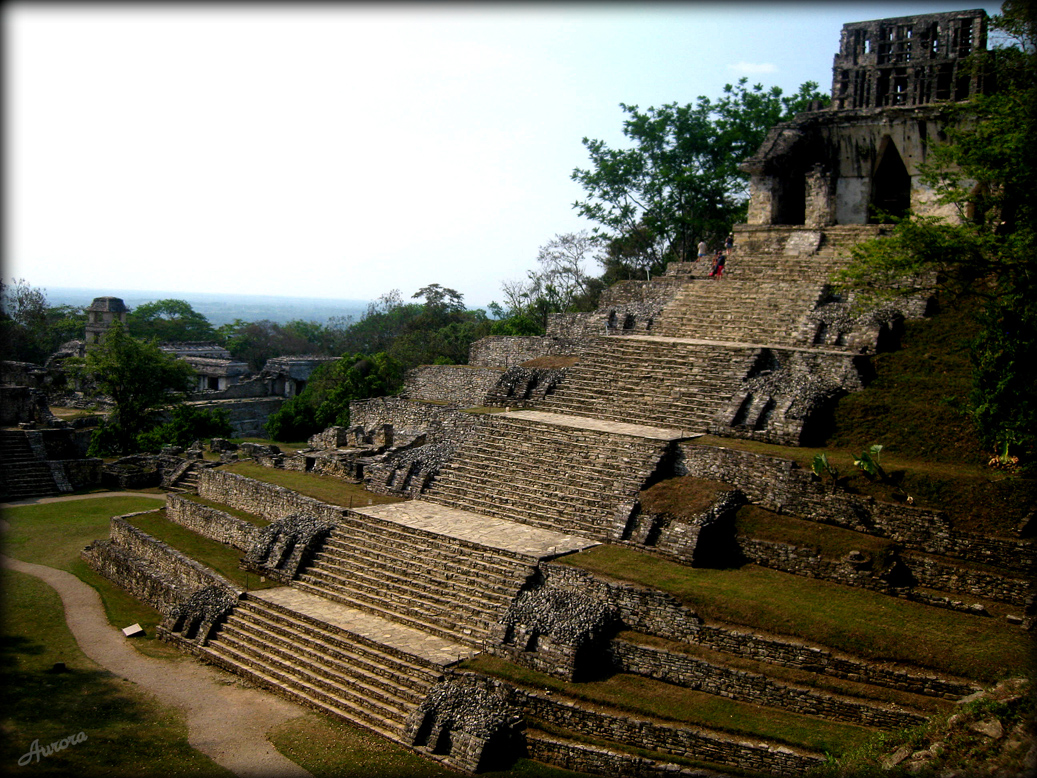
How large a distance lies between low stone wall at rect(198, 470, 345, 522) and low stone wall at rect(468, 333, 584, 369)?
28.6ft

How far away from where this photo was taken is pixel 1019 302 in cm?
1366

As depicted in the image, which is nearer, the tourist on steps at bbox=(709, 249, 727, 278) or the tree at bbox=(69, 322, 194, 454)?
the tourist on steps at bbox=(709, 249, 727, 278)

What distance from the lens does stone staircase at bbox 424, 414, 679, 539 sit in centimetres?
1543

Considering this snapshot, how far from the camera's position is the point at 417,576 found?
14.5 metres

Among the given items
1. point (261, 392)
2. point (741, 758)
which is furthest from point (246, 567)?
point (261, 392)

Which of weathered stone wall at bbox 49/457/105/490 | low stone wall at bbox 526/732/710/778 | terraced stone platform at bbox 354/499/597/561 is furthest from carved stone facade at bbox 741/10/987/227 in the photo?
weathered stone wall at bbox 49/457/105/490

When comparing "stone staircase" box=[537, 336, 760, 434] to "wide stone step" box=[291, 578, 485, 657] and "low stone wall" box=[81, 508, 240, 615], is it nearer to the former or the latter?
"wide stone step" box=[291, 578, 485, 657]

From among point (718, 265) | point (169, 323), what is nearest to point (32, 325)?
point (169, 323)

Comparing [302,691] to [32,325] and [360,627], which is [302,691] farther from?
[32,325]

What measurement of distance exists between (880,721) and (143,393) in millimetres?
29059

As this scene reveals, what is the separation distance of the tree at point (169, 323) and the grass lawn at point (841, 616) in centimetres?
5900

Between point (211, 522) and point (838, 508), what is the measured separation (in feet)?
44.5

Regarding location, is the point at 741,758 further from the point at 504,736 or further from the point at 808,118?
the point at 808,118

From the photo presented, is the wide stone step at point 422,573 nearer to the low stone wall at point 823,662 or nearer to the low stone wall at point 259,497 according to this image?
the low stone wall at point 259,497
